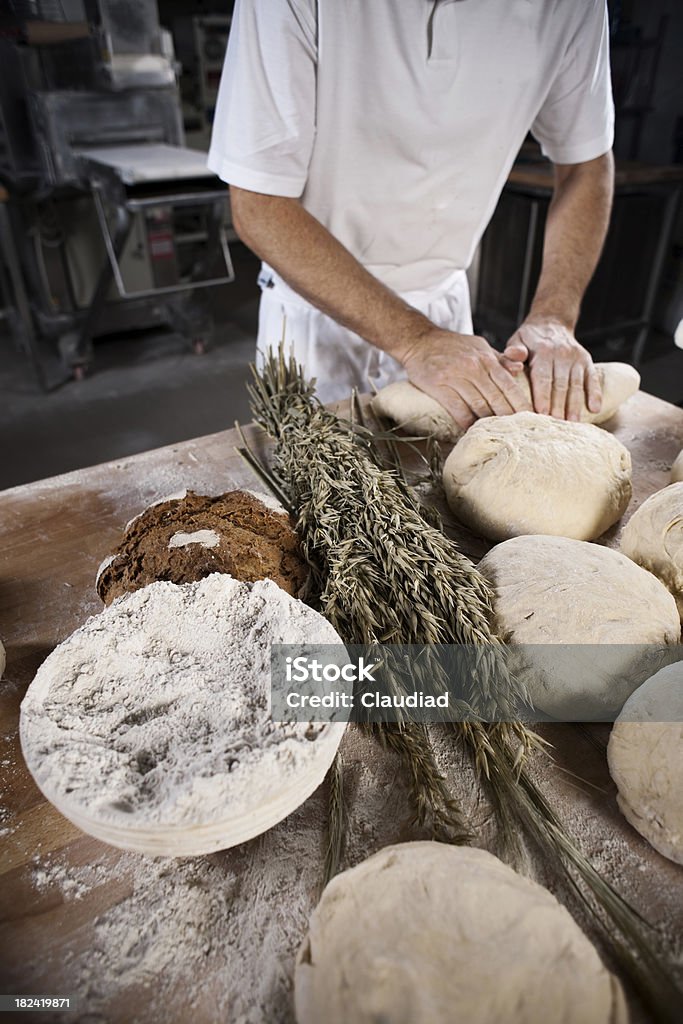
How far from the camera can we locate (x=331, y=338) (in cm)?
218

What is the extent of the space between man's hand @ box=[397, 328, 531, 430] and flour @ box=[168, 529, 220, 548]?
775 millimetres

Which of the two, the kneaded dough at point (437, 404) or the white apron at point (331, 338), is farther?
the white apron at point (331, 338)

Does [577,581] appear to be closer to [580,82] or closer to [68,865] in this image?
[68,865]

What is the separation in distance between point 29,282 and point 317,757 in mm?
5170

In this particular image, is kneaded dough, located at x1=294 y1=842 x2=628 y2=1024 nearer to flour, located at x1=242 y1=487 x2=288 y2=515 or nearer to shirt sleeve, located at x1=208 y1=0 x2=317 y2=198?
flour, located at x1=242 y1=487 x2=288 y2=515

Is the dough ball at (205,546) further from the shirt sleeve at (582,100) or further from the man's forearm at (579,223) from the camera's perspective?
the shirt sleeve at (582,100)

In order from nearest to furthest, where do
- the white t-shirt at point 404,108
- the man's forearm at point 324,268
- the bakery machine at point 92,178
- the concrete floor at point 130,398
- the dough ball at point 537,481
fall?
1. the dough ball at point 537,481
2. the white t-shirt at point 404,108
3. the man's forearm at point 324,268
4. the bakery machine at point 92,178
5. the concrete floor at point 130,398

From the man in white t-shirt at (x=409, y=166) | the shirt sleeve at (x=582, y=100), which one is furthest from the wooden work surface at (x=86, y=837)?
the shirt sleeve at (x=582, y=100)

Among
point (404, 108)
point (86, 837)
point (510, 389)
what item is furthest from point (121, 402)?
point (86, 837)

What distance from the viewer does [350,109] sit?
182cm

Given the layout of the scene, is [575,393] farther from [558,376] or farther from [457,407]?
[457,407]

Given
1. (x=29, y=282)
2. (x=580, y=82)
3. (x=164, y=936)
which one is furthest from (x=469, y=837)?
(x=29, y=282)

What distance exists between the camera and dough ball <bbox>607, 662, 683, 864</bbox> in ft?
2.51

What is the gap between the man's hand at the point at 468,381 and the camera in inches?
62.5
